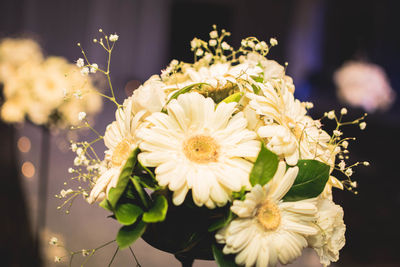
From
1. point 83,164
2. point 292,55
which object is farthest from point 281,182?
point 292,55

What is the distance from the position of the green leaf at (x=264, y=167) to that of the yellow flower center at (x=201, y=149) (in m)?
0.06

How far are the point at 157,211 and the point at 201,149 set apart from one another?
109 millimetres

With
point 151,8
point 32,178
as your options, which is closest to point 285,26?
point 151,8

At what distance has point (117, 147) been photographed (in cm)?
63

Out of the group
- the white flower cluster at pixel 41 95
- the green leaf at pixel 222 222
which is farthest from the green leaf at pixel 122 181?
the white flower cluster at pixel 41 95

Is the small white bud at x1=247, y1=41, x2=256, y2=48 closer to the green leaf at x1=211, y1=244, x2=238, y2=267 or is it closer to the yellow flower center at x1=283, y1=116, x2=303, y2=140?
the yellow flower center at x1=283, y1=116, x2=303, y2=140

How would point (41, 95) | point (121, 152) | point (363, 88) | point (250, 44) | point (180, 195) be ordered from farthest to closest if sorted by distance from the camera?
1. point (363, 88)
2. point (41, 95)
3. point (250, 44)
4. point (121, 152)
5. point (180, 195)

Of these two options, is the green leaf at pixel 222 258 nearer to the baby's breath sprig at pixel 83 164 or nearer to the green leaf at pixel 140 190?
the green leaf at pixel 140 190

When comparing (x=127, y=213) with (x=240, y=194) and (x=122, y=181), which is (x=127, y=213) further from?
(x=240, y=194)

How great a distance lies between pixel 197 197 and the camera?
50 cm

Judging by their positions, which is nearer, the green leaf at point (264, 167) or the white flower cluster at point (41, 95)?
the green leaf at point (264, 167)

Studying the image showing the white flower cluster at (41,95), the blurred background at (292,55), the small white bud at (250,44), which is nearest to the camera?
the small white bud at (250,44)

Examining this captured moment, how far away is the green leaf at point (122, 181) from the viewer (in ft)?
1.75

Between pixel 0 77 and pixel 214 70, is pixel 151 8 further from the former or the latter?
pixel 214 70
